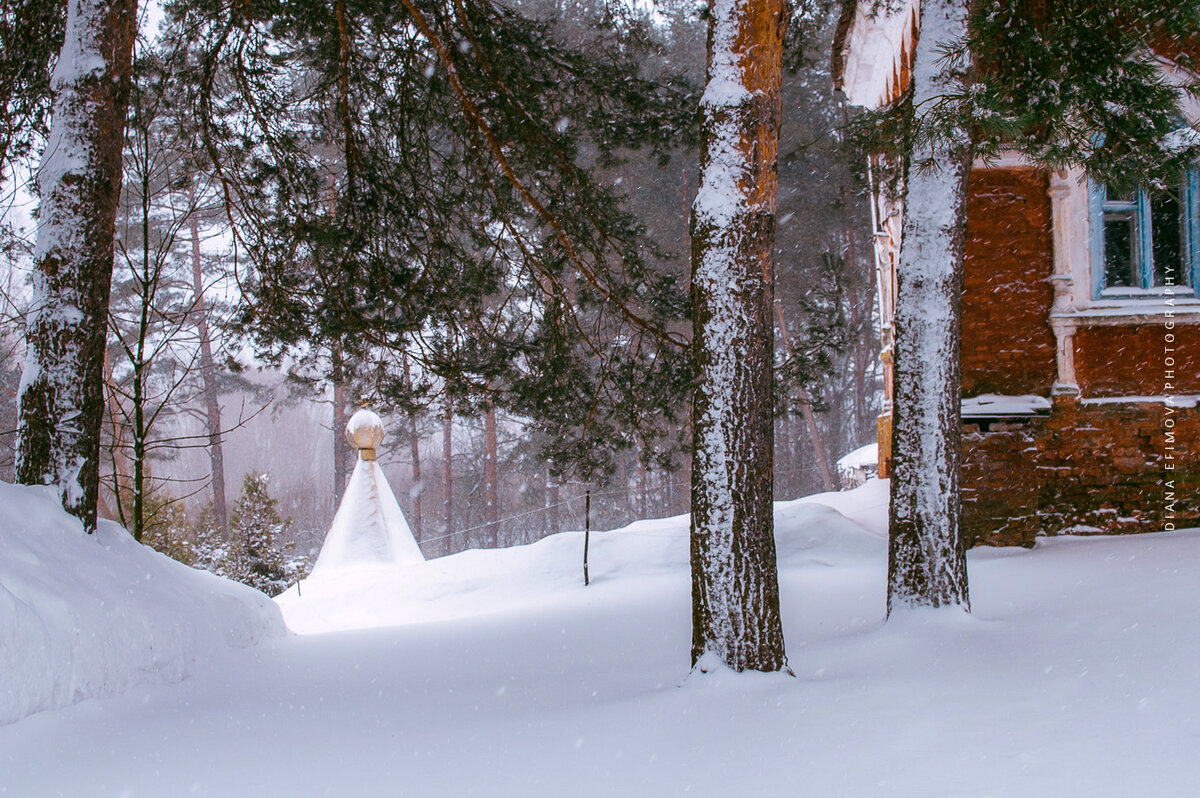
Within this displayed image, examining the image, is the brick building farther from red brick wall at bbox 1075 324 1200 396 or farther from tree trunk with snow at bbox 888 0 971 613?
tree trunk with snow at bbox 888 0 971 613

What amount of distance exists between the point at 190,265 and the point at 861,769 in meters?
24.8

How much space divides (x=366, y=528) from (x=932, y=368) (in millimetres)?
10755

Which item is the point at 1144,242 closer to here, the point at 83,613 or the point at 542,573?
the point at 542,573

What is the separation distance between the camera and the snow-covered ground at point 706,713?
294 cm

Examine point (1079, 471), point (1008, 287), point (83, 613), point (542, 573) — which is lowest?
point (542, 573)

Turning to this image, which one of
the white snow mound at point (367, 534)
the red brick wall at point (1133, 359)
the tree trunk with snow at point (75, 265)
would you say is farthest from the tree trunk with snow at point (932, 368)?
the white snow mound at point (367, 534)

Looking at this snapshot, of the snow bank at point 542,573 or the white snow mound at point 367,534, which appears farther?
the white snow mound at point 367,534

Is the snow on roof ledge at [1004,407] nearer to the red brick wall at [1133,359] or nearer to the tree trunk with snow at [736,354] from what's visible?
the red brick wall at [1133,359]

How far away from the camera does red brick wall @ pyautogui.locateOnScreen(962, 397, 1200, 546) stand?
25.8 ft

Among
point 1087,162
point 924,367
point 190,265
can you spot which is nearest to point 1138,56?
point 1087,162

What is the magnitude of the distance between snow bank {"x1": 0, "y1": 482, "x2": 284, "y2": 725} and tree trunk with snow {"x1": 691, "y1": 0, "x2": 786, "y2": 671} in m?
3.21

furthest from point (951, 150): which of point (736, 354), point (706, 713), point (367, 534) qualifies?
point (367, 534)

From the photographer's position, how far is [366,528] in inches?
536

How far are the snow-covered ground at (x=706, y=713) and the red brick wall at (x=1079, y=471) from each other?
115cm
